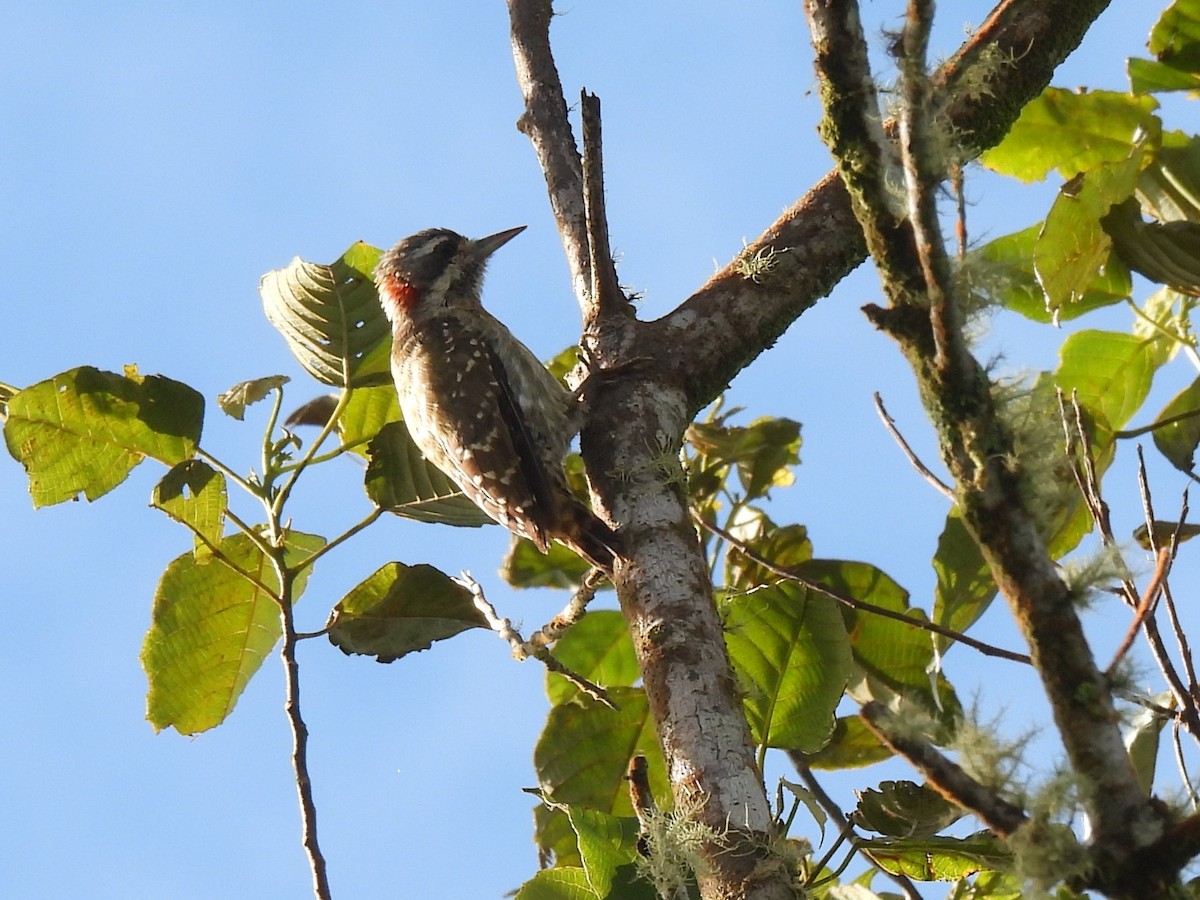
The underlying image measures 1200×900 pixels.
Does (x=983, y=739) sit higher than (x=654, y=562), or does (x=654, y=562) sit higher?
(x=654, y=562)

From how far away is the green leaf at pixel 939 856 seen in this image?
2621mm

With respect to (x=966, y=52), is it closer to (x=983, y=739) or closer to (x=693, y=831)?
(x=693, y=831)

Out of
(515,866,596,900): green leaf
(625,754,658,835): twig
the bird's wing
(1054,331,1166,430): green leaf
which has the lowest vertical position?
(625,754,658,835): twig

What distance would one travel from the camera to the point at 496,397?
16.0 ft

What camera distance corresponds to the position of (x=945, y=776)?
52.8 inches

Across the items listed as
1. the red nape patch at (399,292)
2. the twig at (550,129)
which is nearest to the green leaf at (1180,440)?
the twig at (550,129)

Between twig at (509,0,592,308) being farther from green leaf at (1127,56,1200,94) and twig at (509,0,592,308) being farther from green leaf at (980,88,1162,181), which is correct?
green leaf at (1127,56,1200,94)

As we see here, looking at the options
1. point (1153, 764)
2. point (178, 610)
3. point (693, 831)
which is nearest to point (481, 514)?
point (178, 610)

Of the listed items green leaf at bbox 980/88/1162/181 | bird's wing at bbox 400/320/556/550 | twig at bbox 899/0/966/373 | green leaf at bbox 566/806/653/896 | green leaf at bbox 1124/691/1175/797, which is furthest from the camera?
bird's wing at bbox 400/320/556/550

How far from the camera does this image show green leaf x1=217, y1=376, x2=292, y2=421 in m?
3.20

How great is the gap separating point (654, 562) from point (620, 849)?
1.99 feet

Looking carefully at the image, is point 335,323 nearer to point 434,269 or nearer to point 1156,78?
point 1156,78

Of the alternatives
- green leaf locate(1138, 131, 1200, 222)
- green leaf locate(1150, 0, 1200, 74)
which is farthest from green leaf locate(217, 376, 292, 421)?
green leaf locate(1150, 0, 1200, 74)

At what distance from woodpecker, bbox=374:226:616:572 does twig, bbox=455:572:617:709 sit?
337mm
